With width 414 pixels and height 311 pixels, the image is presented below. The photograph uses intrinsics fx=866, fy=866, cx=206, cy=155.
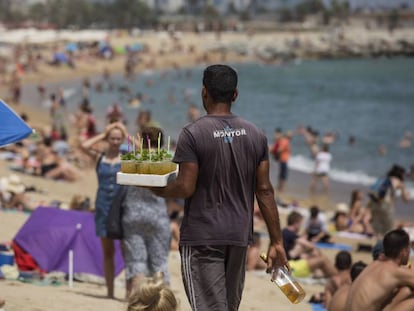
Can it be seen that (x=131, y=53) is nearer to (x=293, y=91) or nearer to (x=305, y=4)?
(x=293, y=91)

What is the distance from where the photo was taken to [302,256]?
9.55m

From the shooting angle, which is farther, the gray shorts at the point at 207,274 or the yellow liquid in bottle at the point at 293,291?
the yellow liquid in bottle at the point at 293,291

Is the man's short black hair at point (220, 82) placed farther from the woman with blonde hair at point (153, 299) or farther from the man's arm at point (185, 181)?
the woman with blonde hair at point (153, 299)

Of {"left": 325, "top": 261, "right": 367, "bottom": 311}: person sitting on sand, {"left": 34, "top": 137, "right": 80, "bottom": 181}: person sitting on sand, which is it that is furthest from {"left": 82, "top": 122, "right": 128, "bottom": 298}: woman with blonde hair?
{"left": 34, "top": 137, "right": 80, "bottom": 181}: person sitting on sand

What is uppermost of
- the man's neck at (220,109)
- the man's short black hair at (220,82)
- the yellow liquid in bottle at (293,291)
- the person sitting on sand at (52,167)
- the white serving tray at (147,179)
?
the man's short black hair at (220,82)

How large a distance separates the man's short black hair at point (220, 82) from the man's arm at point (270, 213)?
34 centimetres

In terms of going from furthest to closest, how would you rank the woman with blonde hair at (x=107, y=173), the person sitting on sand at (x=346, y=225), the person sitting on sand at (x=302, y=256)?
the person sitting on sand at (x=346, y=225) < the person sitting on sand at (x=302, y=256) < the woman with blonde hair at (x=107, y=173)

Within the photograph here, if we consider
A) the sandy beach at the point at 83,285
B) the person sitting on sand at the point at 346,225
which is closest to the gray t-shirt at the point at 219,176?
the sandy beach at the point at 83,285

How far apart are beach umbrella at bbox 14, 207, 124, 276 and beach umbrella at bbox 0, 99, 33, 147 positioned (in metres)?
1.72

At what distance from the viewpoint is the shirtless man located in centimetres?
514

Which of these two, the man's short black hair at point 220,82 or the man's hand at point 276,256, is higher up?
the man's short black hair at point 220,82

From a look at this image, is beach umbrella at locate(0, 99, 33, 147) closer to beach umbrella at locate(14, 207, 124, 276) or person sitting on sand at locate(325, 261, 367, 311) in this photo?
beach umbrella at locate(14, 207, 124, 276)

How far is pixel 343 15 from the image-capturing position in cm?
14312

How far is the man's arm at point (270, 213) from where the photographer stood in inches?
147
